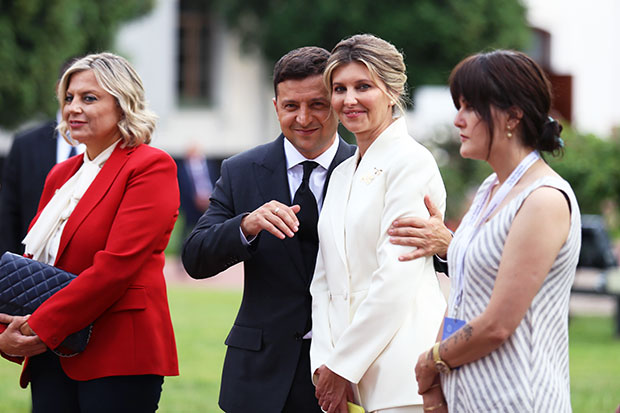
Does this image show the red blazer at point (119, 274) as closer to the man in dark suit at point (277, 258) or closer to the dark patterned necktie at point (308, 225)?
the man in dark suit at point (277, 258)

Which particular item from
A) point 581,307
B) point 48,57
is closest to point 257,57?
point 48,57

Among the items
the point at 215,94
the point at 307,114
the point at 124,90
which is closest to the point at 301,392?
the point at 307,114

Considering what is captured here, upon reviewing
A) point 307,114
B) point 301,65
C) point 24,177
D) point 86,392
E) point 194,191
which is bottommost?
point 194,191

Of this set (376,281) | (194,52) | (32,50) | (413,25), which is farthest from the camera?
(194,52)

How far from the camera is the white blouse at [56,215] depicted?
3.91 meters

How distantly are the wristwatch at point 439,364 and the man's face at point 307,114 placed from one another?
3.54ft

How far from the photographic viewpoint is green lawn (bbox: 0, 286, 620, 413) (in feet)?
22.9

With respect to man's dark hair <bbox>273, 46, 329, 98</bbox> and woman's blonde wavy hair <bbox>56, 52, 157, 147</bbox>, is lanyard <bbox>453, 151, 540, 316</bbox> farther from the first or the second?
woman's blonde wavy hair <bbox>56, 52, 157, 147</bbox>

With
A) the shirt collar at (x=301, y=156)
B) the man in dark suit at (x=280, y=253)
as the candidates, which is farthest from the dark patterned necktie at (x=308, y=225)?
the shirt collar at (x=301, y=156)

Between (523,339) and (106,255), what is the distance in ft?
5.50

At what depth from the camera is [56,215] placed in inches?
154

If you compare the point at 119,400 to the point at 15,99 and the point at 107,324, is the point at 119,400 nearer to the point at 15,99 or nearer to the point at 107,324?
the point at 107,324

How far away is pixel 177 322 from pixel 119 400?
701cm

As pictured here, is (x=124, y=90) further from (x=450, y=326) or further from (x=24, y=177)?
(x=450, y=326)
